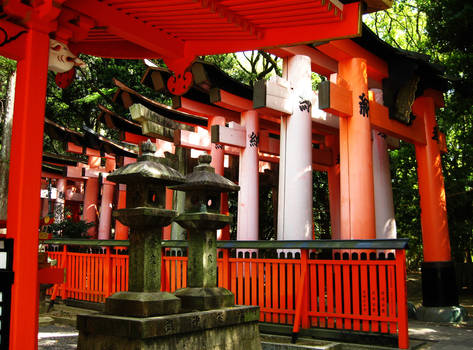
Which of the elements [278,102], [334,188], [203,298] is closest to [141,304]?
[203,298]

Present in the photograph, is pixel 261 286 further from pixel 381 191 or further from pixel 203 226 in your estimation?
pixel 381 191

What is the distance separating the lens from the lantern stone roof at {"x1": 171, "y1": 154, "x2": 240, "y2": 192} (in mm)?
6332

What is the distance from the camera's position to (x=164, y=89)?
35.7 feet

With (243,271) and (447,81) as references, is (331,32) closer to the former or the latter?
(243,271)

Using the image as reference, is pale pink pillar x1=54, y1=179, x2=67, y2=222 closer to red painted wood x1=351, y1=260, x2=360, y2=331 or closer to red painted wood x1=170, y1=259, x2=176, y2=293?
red painted wood x1=170, y1=259, x2=176, y2=293

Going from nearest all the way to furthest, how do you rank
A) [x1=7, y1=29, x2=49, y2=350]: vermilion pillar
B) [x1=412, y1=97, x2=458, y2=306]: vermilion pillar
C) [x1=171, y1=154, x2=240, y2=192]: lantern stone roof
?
[x1=7, y1=29, x2=49, y2=350]: vermilion pillar < [x1=171, y1=154, x2=240, y2=192]: lantern stone roof < [x1=412, y1=97, x2=458, y2=306]: vermilion pillar

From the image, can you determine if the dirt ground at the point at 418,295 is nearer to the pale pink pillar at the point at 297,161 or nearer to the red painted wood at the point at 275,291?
the pale pink pillar at the point at 297,161

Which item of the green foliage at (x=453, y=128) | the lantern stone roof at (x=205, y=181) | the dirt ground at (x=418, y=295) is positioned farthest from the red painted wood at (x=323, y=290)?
the dirt ground at (x=418, y=295)

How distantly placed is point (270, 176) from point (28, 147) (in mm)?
→ 13385

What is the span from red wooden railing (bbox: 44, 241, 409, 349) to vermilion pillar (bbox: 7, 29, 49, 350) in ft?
13.3

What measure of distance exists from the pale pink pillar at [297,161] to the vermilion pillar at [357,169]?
71 cm

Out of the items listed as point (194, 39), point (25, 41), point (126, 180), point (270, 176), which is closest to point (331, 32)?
point (194, 39)

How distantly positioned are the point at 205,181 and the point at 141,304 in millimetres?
1977

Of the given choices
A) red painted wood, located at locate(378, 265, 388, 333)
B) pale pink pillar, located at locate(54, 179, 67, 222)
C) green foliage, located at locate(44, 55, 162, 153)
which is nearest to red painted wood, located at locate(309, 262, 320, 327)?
red painted wood, located at locate(378, 265, 388, 333)
